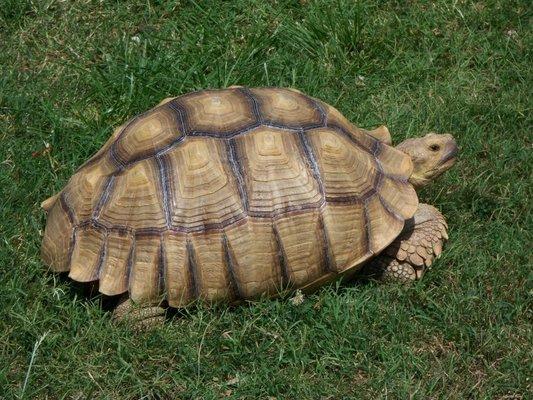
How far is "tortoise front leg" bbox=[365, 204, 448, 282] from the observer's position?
179 inches

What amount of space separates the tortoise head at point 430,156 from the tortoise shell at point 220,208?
0.43 meters

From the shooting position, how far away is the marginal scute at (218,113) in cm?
423

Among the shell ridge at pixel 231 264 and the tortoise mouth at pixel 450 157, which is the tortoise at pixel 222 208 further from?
the tortoise mouth at pixel 450 157

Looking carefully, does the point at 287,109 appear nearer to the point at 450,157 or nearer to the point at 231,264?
the point at 231,264

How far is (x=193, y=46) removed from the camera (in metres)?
5.65

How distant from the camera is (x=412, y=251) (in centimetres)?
454

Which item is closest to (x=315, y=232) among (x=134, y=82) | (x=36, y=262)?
(x=36, y=262)

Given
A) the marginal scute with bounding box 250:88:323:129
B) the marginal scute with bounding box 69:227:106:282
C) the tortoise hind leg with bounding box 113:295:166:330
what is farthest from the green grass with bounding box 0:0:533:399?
the marginal scute with bounding box 250:88:323:129

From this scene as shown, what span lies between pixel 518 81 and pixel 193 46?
6.48ft

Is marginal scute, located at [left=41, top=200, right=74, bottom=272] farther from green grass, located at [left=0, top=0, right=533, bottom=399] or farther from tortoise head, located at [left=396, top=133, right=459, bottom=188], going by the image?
tortoise head, located at [left=396, top=133, right=459, bottom=188]

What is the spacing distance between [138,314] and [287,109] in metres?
1.14

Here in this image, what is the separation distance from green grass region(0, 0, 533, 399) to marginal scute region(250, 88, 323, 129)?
0.77 meters

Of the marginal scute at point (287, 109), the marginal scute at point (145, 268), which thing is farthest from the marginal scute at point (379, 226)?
the marginal scute at point (145, 268)

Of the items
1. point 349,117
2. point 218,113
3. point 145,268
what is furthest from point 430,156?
point 145,268
